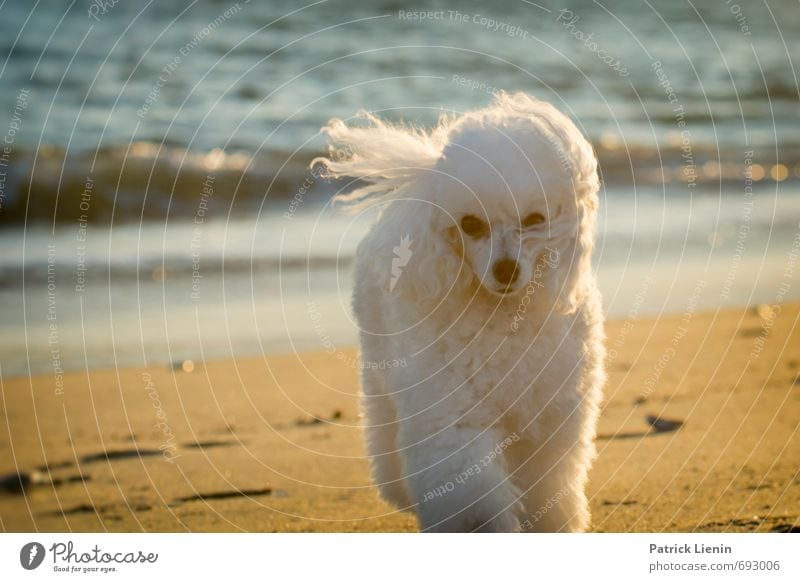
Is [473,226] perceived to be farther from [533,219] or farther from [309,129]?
[309,129]

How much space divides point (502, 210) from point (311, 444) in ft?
8.70

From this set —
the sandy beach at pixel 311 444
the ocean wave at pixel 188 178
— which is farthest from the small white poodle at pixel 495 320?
the ocean wave at pixel 188 178

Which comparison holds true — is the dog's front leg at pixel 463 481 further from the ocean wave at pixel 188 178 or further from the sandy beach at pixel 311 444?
the ocean wave at pixel 188 178

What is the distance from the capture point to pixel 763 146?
15602mm

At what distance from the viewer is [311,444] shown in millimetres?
7352

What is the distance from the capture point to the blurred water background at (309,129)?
11.5 meters

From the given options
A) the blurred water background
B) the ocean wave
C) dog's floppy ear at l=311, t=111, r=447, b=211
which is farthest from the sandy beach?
the ocean wave

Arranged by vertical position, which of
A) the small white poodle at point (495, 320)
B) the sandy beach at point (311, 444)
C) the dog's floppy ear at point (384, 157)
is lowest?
the sandy beach at point (311, 444)

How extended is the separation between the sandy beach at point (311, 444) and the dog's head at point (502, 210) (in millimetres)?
1352

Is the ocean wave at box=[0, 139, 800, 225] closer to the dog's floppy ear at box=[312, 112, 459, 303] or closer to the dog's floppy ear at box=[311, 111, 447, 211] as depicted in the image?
the dog's floppy ear at box=[311, 111, 447, 211]

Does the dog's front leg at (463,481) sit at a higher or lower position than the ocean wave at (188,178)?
lower

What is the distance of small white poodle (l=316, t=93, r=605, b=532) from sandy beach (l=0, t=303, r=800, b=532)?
27.2 inches
